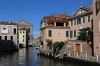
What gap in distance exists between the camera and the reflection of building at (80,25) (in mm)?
36194

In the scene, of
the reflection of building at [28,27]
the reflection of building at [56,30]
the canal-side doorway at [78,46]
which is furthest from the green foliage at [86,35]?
the reflection of building at [28,27]

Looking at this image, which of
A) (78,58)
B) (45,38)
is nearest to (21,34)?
(45,38)

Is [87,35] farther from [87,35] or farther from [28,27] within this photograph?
[28,27]

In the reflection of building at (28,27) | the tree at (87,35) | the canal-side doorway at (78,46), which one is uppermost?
the reflection of building at (28,27)

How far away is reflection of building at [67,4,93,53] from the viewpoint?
3619cm

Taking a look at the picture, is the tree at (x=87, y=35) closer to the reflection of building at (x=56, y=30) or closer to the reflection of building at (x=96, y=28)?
the reflection of building at (x=96, y=28)

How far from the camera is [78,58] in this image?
30.9 metres

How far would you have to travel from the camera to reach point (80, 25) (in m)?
43.4

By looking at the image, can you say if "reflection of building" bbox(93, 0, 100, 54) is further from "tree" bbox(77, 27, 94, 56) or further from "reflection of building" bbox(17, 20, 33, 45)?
"reflection of building" bbox(17, 20, 33, 45)

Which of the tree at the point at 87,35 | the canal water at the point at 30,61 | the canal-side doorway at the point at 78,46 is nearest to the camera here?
the canal water at the point at 30,61

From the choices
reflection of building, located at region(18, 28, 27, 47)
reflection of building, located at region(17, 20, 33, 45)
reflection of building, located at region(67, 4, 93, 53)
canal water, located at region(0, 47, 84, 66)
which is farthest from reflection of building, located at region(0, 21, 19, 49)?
reflection of building, located at region(17, 20, 33, 45)

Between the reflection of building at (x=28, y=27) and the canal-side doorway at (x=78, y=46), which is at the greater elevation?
the reflection of building at (x=28, y=27)

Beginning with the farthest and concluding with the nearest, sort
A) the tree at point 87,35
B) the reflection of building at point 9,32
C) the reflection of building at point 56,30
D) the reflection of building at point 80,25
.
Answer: the reflection of building at point 9,32 < the reflection of building at point 56,30 < the reflection of building at point 80,25 < the tree at point 87,35

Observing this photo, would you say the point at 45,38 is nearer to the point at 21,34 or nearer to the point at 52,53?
the point at 52,53
